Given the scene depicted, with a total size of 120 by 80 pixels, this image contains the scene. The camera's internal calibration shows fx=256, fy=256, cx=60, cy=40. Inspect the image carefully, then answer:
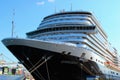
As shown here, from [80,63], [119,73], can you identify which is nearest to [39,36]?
[80,63]

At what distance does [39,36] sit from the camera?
31.7 metres

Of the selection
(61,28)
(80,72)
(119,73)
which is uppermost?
(61,28)

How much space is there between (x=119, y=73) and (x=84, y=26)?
58.0 feet

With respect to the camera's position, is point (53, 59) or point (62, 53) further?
point (53, 59)

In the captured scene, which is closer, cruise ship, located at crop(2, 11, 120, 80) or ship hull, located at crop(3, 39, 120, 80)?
ship hull, located at crop(3, 39, 120, 80)

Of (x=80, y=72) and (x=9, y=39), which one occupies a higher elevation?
(x=9, y=39)

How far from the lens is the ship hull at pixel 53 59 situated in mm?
24125

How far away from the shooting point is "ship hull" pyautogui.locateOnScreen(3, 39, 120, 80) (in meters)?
24.1

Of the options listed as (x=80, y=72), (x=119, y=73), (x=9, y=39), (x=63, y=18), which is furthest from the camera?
(x=119, y=73)

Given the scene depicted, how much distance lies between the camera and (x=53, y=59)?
25266mm

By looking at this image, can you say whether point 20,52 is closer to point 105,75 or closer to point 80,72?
point 80,72

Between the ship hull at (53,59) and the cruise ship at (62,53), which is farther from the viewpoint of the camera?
the cruise ship at (62,53)

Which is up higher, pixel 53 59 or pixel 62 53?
pixel 62 53

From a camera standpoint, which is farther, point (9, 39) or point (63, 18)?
point (63, 18)
